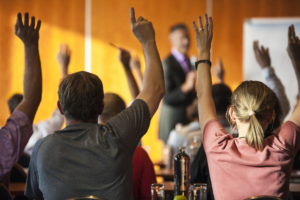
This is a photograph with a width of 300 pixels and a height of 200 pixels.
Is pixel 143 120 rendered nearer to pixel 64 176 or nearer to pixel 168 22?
pixel 64 176

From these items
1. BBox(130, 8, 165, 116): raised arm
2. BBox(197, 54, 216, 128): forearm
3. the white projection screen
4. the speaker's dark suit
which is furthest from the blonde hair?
the white projection screen

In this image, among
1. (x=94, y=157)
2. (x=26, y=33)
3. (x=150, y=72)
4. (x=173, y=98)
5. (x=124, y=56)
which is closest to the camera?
(x=94, y=157)

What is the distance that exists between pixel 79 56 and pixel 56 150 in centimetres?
634

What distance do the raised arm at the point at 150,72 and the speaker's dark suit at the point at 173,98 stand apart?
4.41 m

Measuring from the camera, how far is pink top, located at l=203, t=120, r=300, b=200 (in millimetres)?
1824

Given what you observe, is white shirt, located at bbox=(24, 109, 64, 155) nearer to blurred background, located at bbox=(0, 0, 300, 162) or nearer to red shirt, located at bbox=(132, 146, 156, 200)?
red shirt, located at bbox=(132, 146, 156, 200)

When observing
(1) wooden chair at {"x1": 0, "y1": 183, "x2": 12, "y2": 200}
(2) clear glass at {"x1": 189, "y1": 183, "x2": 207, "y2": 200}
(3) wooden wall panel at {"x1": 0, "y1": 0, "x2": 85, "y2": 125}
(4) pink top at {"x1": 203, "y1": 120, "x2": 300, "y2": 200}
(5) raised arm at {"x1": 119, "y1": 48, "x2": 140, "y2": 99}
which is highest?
(3) wooden wall panel at {"x1": 0, "y1": 0, "x2": 85, "y2": 125}

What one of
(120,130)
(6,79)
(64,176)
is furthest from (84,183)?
(6,79)

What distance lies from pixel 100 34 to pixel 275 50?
9.65 feet

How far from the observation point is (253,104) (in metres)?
1.88

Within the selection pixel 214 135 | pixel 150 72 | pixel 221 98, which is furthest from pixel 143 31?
pixel 221 98

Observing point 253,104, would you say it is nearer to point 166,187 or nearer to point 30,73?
point 30,73

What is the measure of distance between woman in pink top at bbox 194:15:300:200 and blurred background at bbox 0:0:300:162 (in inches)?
233

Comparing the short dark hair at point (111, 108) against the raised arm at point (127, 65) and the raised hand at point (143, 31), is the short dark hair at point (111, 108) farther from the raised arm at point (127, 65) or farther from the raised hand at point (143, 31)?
the raised hand at point (143, 31)
